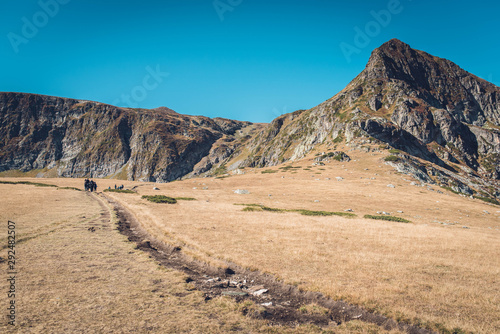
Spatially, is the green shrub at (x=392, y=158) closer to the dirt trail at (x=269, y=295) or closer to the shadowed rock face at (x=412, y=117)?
the shadowed rock face at (x=412, y=117)

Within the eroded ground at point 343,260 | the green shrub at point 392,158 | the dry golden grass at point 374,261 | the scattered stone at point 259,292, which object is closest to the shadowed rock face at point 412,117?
the green shrub at point 392,158

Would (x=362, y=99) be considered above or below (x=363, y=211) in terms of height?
above

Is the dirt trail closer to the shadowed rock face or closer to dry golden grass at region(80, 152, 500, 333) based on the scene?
dry golden grass at region(80, 152, 500, 333)

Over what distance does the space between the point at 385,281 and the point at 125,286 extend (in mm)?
11070

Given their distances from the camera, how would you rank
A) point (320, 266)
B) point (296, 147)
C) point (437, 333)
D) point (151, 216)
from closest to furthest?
1. point (437, 333)
2. point (320, 266)
3. point (151, 216)
4. point (296, 147)

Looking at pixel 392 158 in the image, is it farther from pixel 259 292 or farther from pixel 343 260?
pixel 259 292

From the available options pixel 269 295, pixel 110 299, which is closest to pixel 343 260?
pixel 269 295

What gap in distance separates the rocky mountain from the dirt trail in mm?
81232

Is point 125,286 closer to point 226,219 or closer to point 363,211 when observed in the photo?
point 226,219

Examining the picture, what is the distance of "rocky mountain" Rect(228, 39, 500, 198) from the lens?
4592 inches

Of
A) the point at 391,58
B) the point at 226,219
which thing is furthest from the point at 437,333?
the point at 391,58

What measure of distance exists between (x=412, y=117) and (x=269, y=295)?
499ft

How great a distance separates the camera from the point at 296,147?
171875 millimetres

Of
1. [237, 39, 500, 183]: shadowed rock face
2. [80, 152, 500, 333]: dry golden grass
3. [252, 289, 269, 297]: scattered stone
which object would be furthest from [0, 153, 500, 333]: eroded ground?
[237, 39, 500, 183]: shadowed rock face
